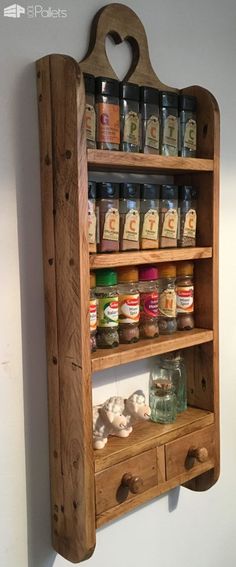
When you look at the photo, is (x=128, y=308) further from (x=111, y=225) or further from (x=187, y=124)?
(x=187, y=124)

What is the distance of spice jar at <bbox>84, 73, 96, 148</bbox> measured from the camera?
1162mm

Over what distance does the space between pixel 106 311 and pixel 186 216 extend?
356 mm

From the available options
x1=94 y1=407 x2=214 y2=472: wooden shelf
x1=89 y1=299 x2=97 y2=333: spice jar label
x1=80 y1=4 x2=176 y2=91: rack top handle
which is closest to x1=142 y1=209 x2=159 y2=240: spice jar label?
x1=89 y1=299 x2=97 y2=333: spice jar label

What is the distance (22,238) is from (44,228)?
53 mm

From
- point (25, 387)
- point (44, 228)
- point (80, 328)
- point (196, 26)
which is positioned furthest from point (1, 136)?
point (196, 26)

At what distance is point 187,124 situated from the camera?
1.39 metres

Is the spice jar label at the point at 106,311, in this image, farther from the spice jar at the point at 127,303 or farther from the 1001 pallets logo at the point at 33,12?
the 1001 pallets logo at the point at 33,12

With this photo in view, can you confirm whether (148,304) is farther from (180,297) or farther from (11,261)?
(11,261)

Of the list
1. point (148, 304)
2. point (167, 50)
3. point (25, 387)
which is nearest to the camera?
point (25, 387)

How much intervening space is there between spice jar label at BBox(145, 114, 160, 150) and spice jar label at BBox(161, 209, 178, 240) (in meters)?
0.17

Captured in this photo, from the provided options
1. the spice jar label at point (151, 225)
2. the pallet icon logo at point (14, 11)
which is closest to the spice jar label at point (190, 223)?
the spice jar label at point (151, 225)

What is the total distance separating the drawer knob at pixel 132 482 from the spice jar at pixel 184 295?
1.35 feet

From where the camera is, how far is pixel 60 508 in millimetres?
1206

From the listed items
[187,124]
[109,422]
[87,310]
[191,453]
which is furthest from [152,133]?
[191,453]
